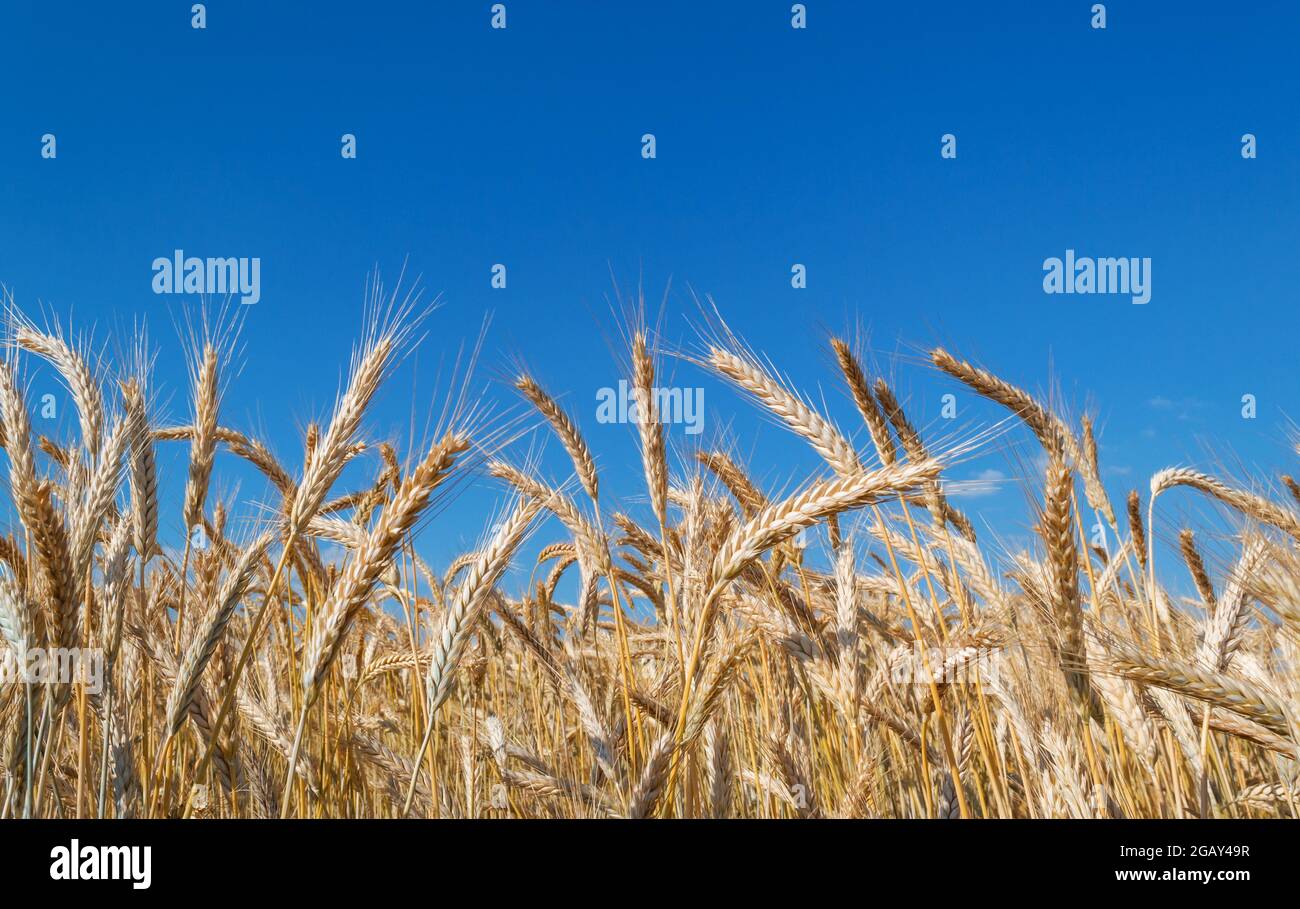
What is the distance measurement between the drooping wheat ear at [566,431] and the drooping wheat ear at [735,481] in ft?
2.09

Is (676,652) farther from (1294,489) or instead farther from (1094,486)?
(1294,489)

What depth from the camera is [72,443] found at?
273cm

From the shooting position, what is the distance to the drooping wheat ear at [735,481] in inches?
148

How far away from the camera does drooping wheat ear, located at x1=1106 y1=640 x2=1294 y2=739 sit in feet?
5.62

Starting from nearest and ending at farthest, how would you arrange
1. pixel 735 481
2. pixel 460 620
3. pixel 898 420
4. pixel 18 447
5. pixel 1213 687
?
pixel 1213 687, pixel 460 620, pixel 18 447, pixel 898 420, pixel 735 481

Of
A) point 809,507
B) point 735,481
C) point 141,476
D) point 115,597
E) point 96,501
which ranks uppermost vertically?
point 735,481

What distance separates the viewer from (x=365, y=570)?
197cm

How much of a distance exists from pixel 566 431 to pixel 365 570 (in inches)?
61.5

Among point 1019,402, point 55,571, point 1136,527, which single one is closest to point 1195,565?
point 1136,527

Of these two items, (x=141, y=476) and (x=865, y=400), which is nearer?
(x=141, y=476)

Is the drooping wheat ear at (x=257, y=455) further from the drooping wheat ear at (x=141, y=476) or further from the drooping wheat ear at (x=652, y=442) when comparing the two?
the drooping wheat ear at (x=652, y=442)
